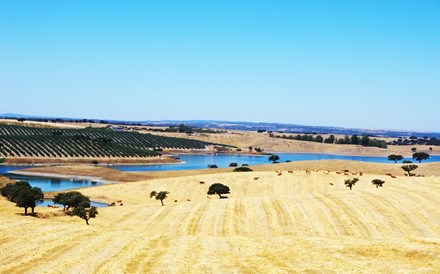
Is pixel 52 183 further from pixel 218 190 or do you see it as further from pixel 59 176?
pixel 218 190

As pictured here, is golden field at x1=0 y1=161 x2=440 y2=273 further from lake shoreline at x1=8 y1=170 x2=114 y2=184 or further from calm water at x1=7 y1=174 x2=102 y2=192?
lake shoreline at x1=8 y1=170 x2=114 y2=184

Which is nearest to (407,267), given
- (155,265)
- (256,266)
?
(256,266)

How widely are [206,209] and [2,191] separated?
4405cm

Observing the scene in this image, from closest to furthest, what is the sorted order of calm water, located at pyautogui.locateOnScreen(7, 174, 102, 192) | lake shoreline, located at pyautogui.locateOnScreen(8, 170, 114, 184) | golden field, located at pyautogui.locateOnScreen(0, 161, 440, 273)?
golden field, located at pyautogui.locateOnScreen(0, 161, 440, 273) → calm water, located at pyautogui.locateOnScreen(7, 174, 102, 192) → lake shoreline, located at pyautogui.locateOnScreen(8, 170, 114, 184)

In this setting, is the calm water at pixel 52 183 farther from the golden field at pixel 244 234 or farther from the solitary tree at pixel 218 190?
the solitary tree at pixel 218 190

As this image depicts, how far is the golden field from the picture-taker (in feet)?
107

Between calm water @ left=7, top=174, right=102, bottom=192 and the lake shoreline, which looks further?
the lake shoreline

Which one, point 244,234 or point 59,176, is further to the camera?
point 59,176

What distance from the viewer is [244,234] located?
57531 mm

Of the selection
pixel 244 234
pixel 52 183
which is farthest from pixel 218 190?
pixel 52 183

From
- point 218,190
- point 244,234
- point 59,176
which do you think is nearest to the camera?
point 244,234

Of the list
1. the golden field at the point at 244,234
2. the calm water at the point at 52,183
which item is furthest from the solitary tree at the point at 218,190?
the calm water at the point at 52,183

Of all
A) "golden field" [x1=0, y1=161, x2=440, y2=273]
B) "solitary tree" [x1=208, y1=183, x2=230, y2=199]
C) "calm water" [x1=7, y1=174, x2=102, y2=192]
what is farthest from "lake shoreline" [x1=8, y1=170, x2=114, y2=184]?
"solitary tree" [x1=208, y1=183, x2=230, y2=199]

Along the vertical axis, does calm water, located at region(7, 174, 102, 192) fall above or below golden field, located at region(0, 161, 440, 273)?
below
